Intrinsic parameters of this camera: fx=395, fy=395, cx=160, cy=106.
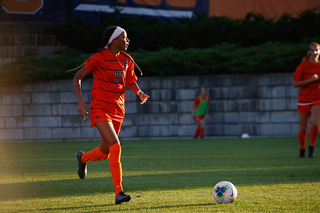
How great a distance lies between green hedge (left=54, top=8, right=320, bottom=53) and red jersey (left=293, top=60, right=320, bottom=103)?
870 cm

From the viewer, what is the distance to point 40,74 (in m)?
15.2

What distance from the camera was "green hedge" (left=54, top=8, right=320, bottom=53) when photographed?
16672 millimetres

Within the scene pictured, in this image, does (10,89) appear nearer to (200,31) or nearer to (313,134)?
(200,31)

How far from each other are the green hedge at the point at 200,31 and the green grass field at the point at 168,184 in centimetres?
889

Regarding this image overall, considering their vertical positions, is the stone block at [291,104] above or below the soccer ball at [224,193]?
above

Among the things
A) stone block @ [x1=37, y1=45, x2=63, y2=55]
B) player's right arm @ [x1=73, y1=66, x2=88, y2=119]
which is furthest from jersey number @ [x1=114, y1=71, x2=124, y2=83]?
stone block @ [x1=37, y1=45, x2=63, y2=55]

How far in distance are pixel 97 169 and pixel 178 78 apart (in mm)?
8770

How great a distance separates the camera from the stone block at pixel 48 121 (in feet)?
50.6

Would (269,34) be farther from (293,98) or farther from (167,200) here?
(167,200)

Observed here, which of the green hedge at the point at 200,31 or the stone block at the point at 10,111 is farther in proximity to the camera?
the green hedge at the point at 200,31

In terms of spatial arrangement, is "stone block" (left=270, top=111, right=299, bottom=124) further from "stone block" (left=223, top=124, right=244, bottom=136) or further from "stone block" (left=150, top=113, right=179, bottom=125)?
"stone block" (left=150, top=113, right=179, bottom=125)

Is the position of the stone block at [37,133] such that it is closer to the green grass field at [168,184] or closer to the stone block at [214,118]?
the stone block at [214,118]

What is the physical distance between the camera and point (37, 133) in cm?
1543

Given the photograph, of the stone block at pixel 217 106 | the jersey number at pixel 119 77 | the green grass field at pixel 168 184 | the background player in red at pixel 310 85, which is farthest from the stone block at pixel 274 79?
the jersey number at pixel 119 77
